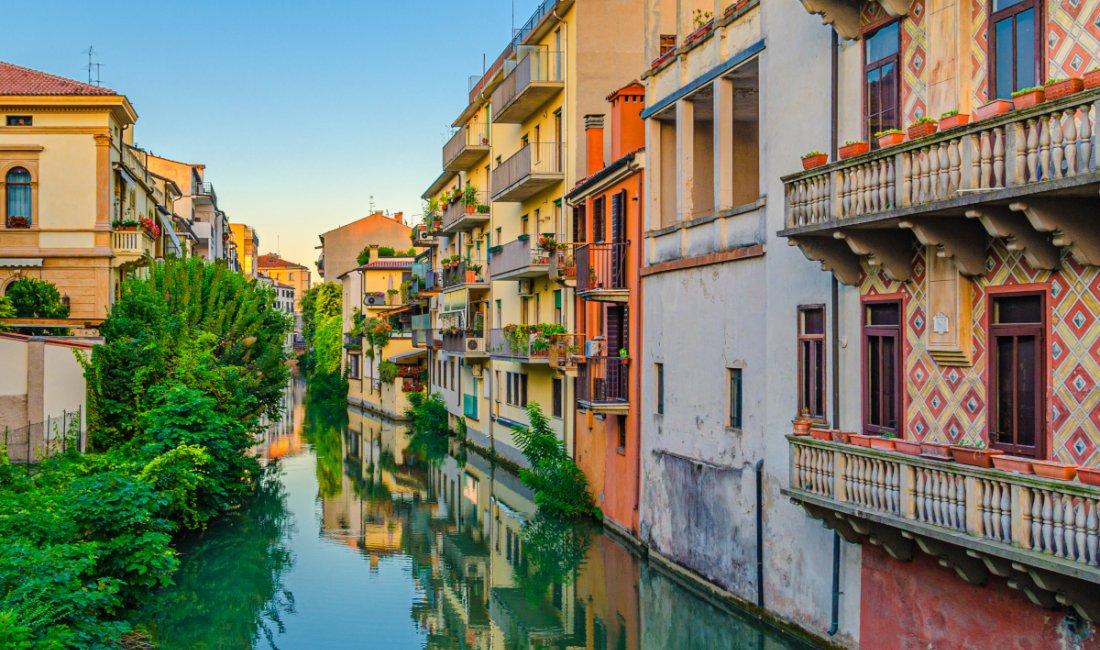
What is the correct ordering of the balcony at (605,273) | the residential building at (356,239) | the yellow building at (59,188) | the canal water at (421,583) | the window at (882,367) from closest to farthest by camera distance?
the window at (882,367) < the canal water at (421,583) < the balcony at (605,273) < the yellow building at (59,188) < the residential building at (356,239)

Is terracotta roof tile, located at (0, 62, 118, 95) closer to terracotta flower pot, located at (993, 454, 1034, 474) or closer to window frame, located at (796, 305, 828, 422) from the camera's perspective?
window frame, located at (796, 305, 828, 422)

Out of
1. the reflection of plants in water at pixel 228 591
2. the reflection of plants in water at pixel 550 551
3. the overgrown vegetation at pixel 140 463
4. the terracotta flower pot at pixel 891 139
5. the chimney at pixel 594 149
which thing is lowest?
the reflection of plants in water at pixel 228 591

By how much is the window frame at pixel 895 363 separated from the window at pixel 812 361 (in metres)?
0.91

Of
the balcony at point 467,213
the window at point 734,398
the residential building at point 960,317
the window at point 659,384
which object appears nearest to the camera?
the residential building at point 960,317

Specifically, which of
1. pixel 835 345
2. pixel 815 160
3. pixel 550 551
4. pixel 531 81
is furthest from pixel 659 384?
pixel 531 81

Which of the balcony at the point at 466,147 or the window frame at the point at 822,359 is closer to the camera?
the window frame at the point at 822,359

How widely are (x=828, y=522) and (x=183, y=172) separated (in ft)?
203

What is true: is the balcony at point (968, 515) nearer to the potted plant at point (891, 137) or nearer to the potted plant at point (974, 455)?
the potted plant at point (974, 455)

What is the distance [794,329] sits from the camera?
14234 mm

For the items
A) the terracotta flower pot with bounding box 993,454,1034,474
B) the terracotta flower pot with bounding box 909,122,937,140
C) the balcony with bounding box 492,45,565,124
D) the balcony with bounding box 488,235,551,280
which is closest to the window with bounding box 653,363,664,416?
the balcony with bounding box 488,235,551,280

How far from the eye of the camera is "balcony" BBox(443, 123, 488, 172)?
130 feet

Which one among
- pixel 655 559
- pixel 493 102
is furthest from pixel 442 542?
pixel 493 102

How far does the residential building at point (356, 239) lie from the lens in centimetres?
8469

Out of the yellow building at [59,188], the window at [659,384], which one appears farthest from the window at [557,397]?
the yellow building at [59,188]
